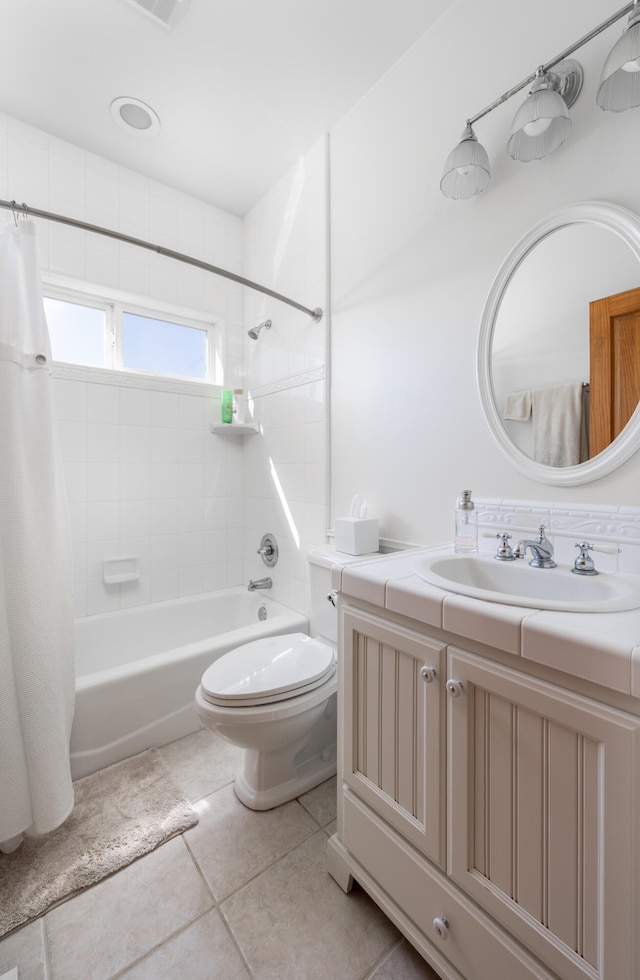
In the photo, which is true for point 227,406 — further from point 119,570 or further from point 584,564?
point 584,564

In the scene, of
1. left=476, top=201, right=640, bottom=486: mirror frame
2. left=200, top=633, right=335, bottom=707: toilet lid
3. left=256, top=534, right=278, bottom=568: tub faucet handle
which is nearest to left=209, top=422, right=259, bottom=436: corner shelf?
left=256, top=534, right=278, bottom=568: tub faucet handle

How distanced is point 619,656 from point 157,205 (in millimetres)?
2815

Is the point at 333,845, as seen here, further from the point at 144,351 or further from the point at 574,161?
the point at 144,351

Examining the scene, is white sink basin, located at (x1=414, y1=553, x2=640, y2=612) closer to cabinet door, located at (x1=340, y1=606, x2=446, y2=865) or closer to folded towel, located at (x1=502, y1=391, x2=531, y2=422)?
cabinet door, located at (x1=340, y1=606, x2=446, y2=865)

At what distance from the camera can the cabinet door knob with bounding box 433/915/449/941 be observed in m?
0.80

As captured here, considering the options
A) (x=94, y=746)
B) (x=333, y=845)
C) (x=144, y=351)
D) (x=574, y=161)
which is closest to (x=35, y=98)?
(x=144, y=351)

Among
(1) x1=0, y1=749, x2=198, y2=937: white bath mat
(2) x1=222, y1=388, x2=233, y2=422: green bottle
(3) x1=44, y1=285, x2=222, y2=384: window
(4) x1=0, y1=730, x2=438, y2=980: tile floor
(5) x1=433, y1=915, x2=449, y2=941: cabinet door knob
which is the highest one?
(3) x1=44, y1=285, x2=222, y2=384: window

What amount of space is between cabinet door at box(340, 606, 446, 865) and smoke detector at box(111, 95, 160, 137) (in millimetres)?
2280

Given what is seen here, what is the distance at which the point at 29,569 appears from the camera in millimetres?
1198

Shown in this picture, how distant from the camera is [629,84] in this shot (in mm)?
A: 931

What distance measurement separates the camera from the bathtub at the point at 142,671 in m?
1.51

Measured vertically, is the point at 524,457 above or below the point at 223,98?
below

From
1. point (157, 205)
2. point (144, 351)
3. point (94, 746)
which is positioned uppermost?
point (157, 205)

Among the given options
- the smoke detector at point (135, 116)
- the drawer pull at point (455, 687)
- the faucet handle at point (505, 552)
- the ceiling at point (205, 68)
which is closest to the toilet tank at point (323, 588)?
the faucet handle at point (505, 552)
